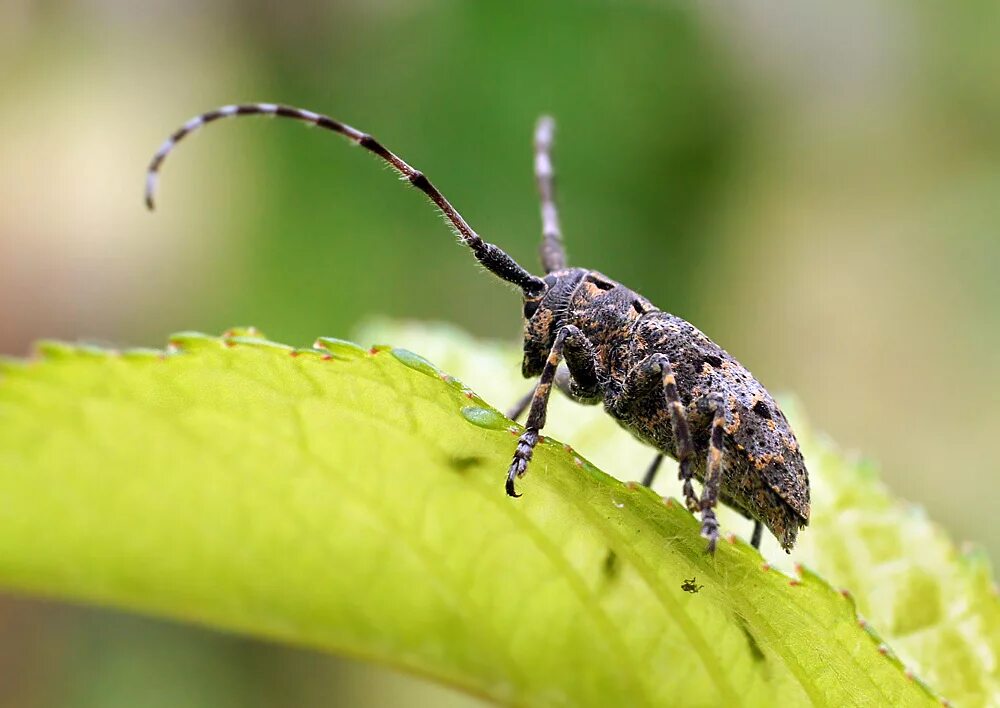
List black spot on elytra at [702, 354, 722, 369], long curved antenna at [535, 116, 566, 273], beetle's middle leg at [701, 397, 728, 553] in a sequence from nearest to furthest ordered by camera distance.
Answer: beetle's middle leg at [701, 397, 728, 553]
black spot on elytra at [702, 354, 722, 369]
long curved antenna at [535, 116, 566, 273]

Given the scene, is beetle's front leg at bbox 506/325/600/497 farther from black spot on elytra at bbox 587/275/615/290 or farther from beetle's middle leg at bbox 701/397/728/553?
beetle's middle leg at bbox 701/397/728/553

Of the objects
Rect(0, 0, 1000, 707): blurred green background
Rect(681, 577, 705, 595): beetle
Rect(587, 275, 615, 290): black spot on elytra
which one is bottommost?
Rect(681, 577, 705, 595): beetle

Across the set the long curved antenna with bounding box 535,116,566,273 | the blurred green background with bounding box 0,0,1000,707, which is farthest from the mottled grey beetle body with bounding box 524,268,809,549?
the blurred green background with bounding box 0,0,1000,707

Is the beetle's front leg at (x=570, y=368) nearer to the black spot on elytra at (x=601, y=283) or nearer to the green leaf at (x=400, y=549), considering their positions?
the black spot on elytra at (x=601, y=283)

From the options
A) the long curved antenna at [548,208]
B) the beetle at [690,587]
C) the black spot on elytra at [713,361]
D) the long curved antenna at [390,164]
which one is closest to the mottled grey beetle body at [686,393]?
the black spot on elytra at [713,361]

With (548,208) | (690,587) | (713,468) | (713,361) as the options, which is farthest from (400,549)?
(548,208)

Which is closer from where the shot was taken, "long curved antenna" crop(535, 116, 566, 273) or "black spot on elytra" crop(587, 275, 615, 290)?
"black spot on elytra" crop(587, 275, 615, 290)

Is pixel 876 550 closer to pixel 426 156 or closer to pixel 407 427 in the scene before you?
pixel 407 427
